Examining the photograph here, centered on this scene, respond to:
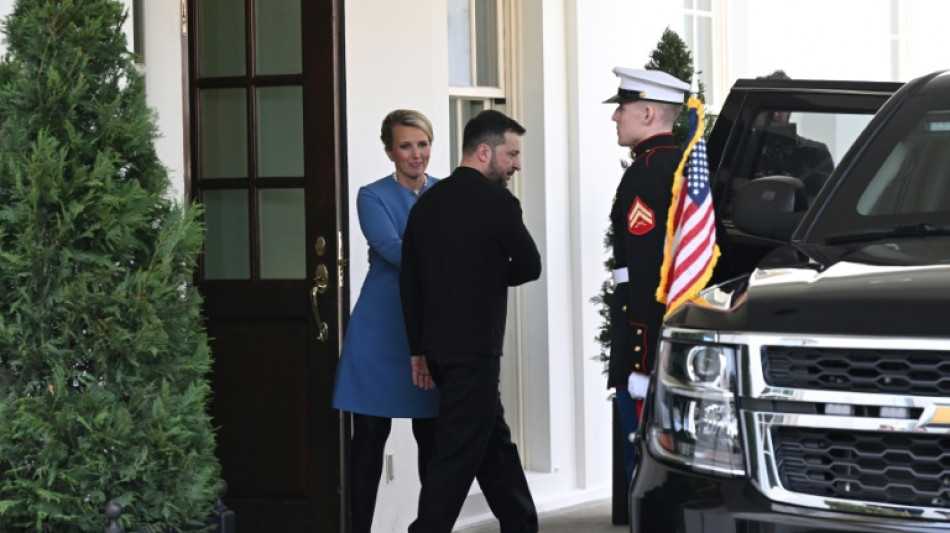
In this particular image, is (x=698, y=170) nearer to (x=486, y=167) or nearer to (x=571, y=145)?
(x=486, y=167)

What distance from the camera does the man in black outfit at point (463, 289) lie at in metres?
6.13

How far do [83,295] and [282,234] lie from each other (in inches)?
103

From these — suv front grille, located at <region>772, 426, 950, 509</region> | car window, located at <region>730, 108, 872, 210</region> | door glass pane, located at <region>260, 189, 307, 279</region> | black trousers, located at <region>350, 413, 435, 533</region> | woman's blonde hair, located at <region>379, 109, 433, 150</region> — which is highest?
woman's blonde hair, located at <region>379, 109, 433, 150</region>

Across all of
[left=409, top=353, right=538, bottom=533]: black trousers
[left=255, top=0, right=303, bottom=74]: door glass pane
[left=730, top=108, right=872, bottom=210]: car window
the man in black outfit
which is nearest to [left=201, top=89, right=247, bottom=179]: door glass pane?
[left=255, top=0, right=303, bottom=74]: door glass pane

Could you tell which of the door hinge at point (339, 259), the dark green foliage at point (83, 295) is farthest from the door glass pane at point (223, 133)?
the dark green foliage at point (83, 295)

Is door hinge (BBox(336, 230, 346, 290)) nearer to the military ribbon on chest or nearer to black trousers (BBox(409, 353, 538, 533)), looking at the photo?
black trousers (BBox(409, 353, 538, 533))

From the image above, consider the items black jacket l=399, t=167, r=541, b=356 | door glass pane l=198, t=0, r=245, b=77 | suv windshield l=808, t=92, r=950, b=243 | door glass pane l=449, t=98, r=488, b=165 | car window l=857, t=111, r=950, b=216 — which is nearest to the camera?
suv windshield l=808, t=92, r=950, b=243

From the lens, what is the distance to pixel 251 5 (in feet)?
23.4

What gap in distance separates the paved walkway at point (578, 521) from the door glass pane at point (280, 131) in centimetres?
198

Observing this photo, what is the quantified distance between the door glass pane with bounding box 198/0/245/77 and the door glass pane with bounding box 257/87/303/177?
188 mm

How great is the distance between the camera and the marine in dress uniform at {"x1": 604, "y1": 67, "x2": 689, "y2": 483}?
5656 millimetres

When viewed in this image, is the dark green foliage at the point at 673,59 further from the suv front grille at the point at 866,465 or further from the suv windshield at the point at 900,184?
the suv front grille at the point at 866,465

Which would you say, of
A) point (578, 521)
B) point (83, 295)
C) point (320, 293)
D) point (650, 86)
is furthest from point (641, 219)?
point (578, 521)

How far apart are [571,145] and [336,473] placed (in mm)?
2604
